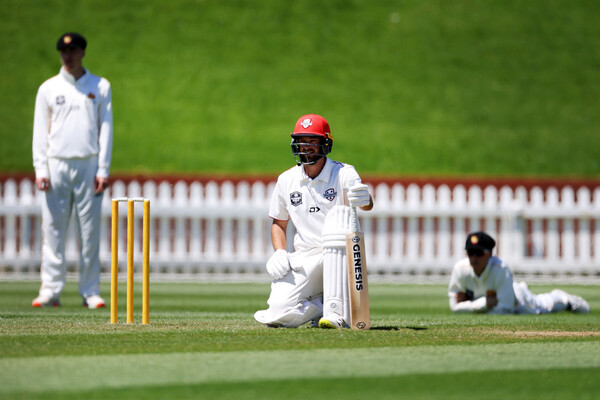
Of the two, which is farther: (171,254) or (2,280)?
(171,254)

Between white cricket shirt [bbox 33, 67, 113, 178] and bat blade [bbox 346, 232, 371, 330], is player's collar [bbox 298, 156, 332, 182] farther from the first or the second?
white cricket shirt [bbox 33, 67, 113, 178]

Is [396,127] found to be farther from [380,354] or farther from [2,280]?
[380,354]

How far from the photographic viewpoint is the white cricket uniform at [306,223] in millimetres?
7117

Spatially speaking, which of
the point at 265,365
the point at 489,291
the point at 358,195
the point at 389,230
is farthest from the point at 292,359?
the point at 389,230

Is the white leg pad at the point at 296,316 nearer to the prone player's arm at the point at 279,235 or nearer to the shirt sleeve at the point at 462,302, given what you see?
the prone player's arm at the point at 279,235

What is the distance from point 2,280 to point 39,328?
24.5 ft

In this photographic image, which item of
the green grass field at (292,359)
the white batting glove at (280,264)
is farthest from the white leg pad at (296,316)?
the white batting glove at (280,264)

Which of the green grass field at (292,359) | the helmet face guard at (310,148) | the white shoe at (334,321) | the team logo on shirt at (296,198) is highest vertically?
the helmet face guard at (310,148)

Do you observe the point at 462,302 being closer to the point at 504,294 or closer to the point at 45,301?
the point at 504,294

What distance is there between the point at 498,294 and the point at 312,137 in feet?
10.6

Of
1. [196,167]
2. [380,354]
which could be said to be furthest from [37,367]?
[196,167]

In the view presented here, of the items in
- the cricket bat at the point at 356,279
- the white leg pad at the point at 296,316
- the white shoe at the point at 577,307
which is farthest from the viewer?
the white shoe at the point at 577,307

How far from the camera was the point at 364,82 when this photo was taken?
100 feet

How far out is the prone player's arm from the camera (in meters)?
7.33
